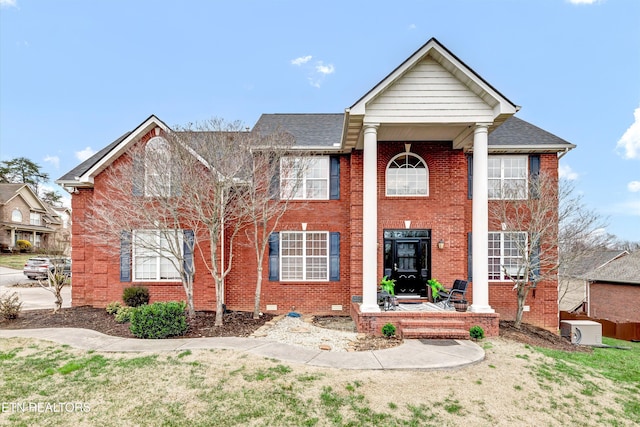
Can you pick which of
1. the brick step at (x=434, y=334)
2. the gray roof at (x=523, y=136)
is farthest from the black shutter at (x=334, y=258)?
the gray roof at (x=523, y=136)

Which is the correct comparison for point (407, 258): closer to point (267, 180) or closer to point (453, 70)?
point (267, 180)

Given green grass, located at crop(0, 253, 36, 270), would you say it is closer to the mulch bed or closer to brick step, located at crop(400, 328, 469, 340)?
the mulch bed

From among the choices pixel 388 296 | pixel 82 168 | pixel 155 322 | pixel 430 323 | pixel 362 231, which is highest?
pixel 82 168

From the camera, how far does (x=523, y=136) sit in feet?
38.0

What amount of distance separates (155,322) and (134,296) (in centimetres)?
364

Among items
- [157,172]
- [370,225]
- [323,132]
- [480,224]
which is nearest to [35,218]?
[157,172]

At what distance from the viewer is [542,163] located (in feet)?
36.9

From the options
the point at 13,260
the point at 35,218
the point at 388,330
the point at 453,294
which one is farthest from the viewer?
the point at 35,218

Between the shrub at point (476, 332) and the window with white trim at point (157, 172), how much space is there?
29.0 ft

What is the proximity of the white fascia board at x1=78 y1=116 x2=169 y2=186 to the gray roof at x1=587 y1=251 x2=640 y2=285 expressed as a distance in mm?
27503

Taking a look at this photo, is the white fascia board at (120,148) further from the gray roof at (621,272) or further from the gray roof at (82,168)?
the gray roof at (621,272)

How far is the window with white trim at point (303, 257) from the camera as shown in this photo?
11320mm

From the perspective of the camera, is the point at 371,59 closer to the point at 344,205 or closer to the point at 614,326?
the point at 344,205

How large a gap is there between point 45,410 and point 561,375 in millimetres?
8560
